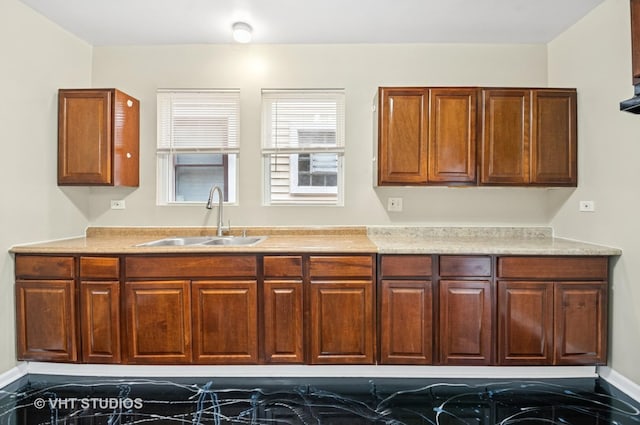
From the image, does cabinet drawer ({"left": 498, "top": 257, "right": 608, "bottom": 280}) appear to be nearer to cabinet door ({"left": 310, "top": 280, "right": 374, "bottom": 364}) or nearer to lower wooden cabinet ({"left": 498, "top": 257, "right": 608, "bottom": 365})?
Result: lower wooden cabinet ({"left": 498, "top": 257, "right": 608, "bottom": 365})

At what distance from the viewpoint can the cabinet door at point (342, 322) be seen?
2.41 meters

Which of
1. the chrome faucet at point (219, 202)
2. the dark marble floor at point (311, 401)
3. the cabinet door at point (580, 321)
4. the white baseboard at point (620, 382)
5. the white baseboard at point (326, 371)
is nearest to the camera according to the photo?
the dark marble floor at point (311, 401)

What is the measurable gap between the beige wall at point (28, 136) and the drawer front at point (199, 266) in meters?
0.85

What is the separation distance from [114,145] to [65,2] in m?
1.00

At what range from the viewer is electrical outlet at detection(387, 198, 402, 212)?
310 centimetres

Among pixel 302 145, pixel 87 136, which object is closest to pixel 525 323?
pixel 302 145

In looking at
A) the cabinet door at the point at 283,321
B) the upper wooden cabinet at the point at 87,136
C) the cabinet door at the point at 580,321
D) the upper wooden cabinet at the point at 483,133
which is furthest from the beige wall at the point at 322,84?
the cabinet door at the point at 283,321

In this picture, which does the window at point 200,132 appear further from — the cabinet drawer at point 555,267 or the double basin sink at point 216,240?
the cabinet drawer at point 555,267

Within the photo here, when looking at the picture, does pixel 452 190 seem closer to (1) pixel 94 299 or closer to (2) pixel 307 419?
(2) pixel 307 419

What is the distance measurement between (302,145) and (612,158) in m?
2.24

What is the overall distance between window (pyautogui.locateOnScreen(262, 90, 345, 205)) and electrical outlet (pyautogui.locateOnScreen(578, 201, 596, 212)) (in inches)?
71.3

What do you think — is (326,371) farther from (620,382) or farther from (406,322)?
(620,382)

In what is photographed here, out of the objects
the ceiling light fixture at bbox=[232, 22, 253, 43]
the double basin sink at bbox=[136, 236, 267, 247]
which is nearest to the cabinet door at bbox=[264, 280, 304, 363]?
the double basin sink at bbox=[136, 236, 267, 247]

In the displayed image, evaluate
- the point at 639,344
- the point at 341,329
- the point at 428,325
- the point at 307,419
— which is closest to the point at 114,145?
the point at 341,329
